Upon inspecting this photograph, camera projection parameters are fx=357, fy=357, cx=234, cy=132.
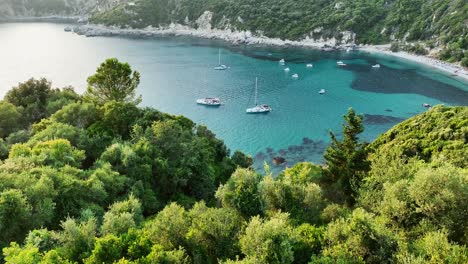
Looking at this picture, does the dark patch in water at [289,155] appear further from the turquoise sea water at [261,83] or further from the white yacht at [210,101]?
the white yacht at [210,101]

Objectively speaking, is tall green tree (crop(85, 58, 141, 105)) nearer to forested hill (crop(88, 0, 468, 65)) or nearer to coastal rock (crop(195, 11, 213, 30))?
forested hill (crop(88, 0, 468, 65))

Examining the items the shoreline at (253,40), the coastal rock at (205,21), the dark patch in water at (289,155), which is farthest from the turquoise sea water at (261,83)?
the coastal rock at (205,21)

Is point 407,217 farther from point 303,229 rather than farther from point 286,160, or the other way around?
point 286,160

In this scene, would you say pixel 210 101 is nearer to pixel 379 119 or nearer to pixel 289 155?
pixel 289 155

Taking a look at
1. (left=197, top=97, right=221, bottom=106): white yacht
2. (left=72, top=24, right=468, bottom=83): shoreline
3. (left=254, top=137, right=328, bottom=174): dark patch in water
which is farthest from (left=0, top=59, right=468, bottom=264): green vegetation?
(left=72, top=24, right=468, bottom=83): shoreline

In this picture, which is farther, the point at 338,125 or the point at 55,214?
the point at 338,125

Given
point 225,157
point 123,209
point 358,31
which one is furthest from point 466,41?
point 123,209

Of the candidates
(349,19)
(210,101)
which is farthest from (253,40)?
(210,101)
